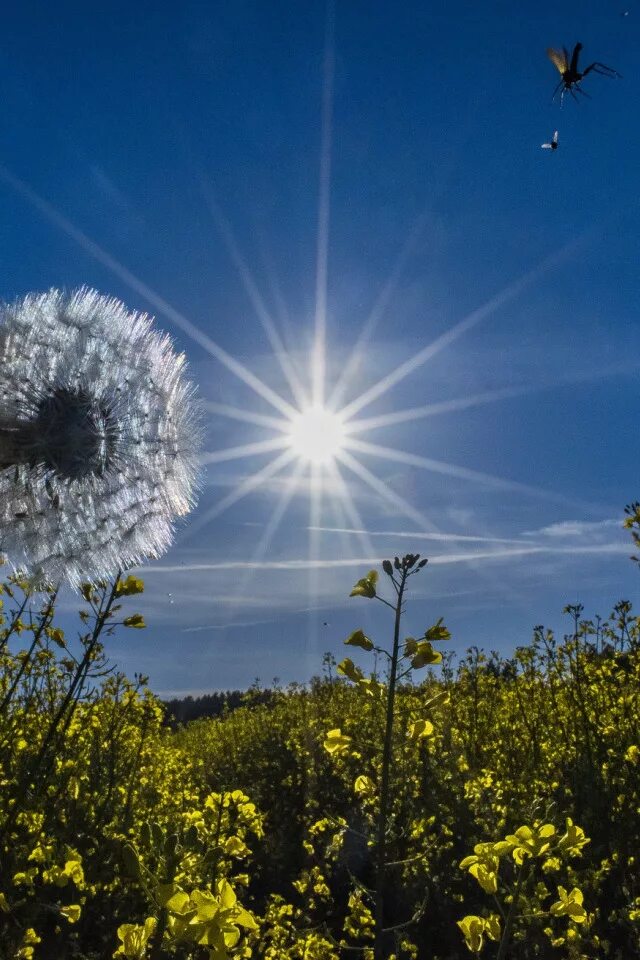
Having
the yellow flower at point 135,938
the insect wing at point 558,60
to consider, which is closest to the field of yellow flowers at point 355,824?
the yellow flower at point 135,938

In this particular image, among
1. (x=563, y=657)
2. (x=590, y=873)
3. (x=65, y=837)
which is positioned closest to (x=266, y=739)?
(x=563, y=657)

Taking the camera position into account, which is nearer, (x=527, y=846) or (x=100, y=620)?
(x=527, y=846)

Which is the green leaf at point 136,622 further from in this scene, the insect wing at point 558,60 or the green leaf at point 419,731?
the insect wing at point 558,60

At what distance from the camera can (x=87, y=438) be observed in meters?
3.48

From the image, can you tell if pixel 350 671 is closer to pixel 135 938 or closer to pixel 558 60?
pixel 135 938

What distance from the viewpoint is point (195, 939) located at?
1409 mm

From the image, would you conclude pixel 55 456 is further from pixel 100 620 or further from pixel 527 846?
pixel 527 846

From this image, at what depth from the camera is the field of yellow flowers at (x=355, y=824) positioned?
2246 mm

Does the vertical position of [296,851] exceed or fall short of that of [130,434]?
it falls short

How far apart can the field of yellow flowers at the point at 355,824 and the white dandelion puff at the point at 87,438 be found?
0.32 metres

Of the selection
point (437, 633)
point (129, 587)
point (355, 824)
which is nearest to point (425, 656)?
point (437, 633)

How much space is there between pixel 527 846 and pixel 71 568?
8.57 feet

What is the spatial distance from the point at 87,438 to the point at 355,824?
4.55 meters

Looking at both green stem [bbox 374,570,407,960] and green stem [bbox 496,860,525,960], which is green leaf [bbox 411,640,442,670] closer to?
green stem [bbox 374,570,407,960]
